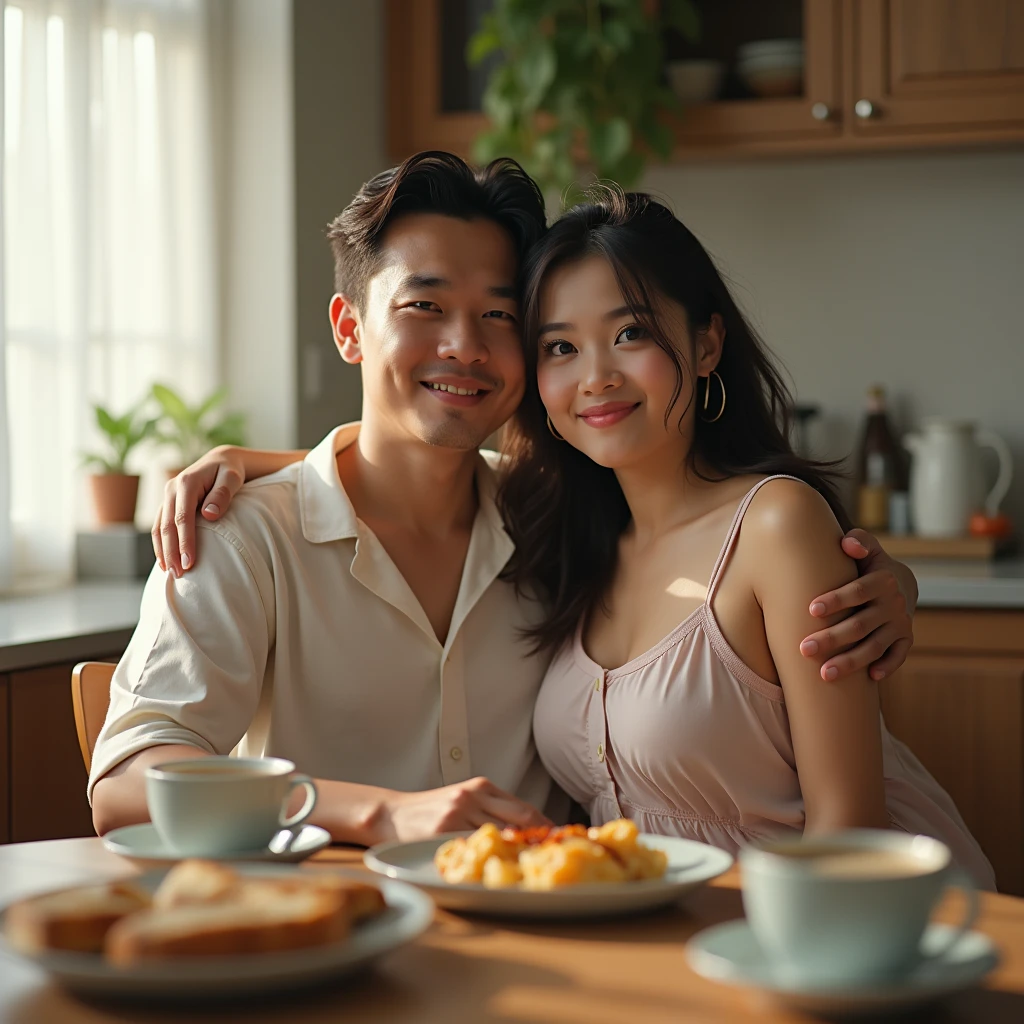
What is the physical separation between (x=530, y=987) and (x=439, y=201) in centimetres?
116

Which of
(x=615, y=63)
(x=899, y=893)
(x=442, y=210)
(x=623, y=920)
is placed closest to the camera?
(x=899, y=893)

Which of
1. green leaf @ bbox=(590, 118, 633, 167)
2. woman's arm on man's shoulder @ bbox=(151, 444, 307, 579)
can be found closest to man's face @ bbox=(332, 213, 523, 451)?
woman's arm on man's shoulder @ bbox=(151, 444, 307, 579)

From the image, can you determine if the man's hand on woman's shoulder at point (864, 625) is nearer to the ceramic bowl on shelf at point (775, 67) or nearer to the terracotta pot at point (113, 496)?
the terracotta pot at point (113, 496)

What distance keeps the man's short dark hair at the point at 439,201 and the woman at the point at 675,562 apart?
108mm

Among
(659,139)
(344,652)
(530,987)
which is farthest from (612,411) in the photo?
(659,139)

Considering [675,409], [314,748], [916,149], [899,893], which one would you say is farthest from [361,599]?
[916,149]

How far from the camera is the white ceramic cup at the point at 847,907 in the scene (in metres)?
0.70

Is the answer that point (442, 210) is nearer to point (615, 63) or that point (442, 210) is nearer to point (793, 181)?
point (615, 63)

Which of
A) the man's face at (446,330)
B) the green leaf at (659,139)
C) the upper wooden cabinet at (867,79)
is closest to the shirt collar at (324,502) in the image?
the man's face at (446,330)

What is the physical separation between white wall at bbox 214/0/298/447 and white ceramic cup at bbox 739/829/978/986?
8.91ft

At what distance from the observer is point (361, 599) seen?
5.46 ft

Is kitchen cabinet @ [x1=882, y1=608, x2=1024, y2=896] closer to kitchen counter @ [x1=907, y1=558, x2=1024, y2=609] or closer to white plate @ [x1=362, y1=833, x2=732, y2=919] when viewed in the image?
kitchen counter @ [x1=907, y1=558, x2=1024, y2=609]

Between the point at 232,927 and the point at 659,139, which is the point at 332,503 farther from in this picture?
the point at 659,139

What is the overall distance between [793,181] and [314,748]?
247 centimetres
